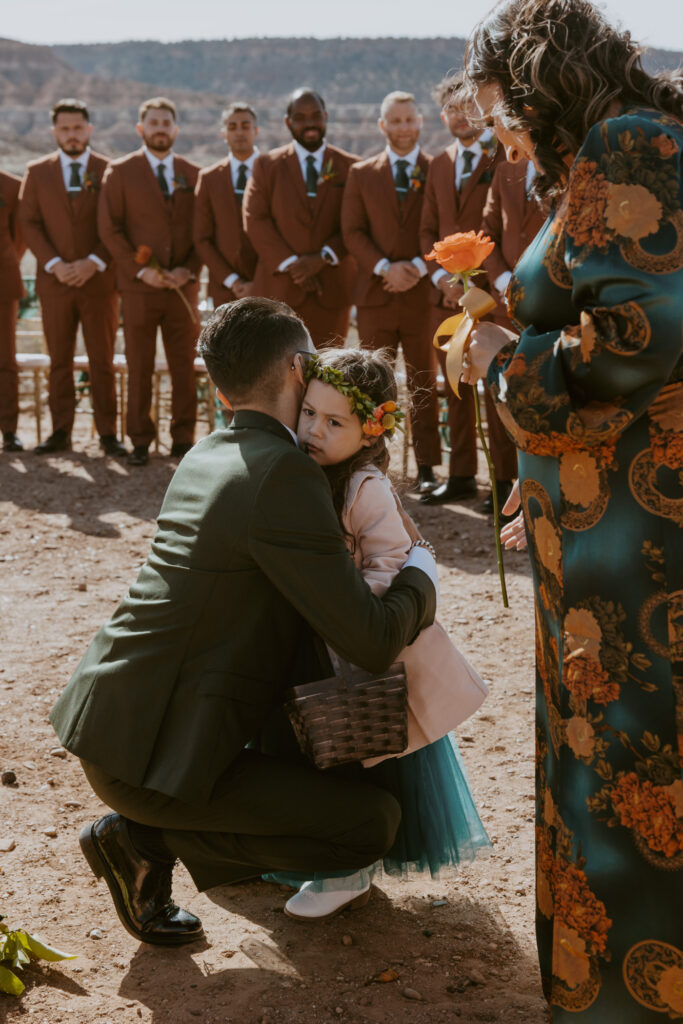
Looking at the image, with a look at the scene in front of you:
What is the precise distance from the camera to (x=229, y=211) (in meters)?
8.73

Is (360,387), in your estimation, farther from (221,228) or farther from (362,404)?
(221,228)

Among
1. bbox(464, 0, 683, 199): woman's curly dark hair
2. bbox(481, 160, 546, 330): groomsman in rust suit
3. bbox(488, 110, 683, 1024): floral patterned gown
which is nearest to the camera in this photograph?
bbox(488, 110, 683, 1024): floral patterned gown

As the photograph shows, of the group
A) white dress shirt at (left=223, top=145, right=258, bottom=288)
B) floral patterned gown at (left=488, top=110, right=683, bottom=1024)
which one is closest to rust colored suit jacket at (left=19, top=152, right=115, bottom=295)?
white dress shirt at (left=223, top=145, right=258, bottom=288)

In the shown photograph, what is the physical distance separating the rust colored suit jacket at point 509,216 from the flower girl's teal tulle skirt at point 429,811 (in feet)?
14.7

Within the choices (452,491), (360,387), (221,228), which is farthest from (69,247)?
(360,387)

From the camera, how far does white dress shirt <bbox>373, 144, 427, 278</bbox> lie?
307 inches

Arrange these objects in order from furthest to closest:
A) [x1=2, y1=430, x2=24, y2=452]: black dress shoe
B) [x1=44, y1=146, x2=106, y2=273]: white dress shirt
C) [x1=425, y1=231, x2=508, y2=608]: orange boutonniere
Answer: [x1=2, y1=430, x2=24, y2=452]: black dress shoe, [x1=44, y1=146, x2=106, y2=273]: white dress shirt, [x1=425, y1=231, x2=508, y2=608]: orange boutonniere

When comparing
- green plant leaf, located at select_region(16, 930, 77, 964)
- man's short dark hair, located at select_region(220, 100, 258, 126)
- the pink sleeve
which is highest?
man's short dark hair, located at select_region(220, 100, 258, 126)

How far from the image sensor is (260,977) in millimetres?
2793

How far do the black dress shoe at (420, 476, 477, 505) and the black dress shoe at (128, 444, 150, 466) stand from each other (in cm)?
Answer: 243

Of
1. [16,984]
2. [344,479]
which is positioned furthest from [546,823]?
[16,984]

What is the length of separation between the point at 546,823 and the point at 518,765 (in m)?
1.63

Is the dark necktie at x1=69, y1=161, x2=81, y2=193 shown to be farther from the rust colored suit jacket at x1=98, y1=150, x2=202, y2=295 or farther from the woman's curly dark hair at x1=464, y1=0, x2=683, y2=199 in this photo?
the woman's curly dark hair at x1=464, y1=0, x2=683, y2=199

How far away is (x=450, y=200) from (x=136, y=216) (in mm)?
2638
